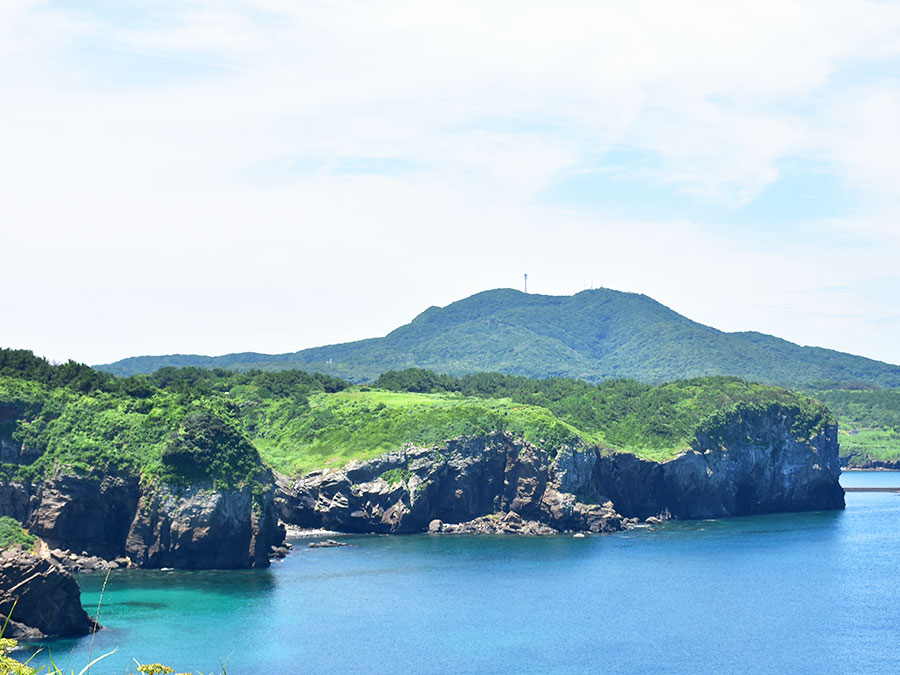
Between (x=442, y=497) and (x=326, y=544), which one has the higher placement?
(x=442, y=497)

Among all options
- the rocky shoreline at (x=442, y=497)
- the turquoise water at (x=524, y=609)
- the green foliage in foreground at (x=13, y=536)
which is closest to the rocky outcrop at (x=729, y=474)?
the rocky shoreline at (x=442, y=497)

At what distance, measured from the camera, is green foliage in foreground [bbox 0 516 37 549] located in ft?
306

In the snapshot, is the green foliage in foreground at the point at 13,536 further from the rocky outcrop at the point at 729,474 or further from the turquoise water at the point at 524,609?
the rocky outcrop at the point at 729,474

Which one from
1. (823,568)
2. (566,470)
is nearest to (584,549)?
(566,470)

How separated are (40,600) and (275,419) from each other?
94.2 meters

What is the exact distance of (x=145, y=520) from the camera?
387ft

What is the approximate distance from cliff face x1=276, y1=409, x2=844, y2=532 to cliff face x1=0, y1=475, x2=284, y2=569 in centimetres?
2814

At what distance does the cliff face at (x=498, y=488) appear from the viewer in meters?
150

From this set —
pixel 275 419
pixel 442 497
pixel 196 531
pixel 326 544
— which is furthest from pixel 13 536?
pixel 275 419

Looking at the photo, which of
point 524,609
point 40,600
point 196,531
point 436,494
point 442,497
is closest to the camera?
point 40,600

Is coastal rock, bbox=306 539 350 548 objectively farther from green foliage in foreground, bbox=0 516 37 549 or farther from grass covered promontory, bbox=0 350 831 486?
green foliage in foreground, bbox=0 516 37 549

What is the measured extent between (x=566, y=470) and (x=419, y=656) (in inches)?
2769

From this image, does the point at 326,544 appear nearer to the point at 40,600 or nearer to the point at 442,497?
the point at 442,497

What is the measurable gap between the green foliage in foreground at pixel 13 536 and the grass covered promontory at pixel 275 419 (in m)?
21.3
